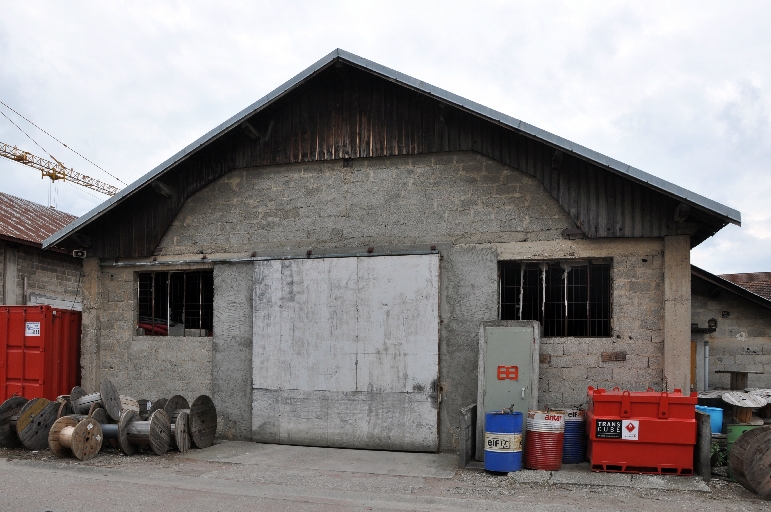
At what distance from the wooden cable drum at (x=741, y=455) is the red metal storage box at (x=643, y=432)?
1.62 feet

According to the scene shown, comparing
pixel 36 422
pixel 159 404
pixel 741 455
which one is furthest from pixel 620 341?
pixel 36 422

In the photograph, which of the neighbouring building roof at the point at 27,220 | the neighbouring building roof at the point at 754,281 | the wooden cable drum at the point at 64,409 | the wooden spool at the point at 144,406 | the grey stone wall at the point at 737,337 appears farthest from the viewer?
the neighbouring building roof at the point at 754,281

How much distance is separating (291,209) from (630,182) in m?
5.44

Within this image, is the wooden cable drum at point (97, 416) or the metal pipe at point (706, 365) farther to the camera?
the metal pipe at point (706, 365)

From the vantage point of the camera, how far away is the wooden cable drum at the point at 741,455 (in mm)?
7574

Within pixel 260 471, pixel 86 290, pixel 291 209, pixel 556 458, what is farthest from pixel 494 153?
pixel 86 290

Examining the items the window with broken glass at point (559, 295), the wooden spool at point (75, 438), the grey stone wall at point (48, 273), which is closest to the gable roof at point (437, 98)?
the window with broken glass at point (559, 295)

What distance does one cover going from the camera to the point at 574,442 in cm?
903

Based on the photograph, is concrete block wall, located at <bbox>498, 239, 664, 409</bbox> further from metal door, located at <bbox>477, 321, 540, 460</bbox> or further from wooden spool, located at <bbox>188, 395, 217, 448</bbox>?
wooden spool, located at <bbox>188, 395, 217, 448</bbox>

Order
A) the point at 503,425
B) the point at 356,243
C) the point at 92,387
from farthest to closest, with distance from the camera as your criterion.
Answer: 1. the point at 92,387
2. the point at 356,243
3. the point at 503,425

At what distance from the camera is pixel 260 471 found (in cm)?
898

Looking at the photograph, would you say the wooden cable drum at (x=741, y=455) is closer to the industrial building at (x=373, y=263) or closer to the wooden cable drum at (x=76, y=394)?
the industrial building at (x=373, y=263)

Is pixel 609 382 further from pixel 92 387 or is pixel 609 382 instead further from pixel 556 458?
pixel 92 387

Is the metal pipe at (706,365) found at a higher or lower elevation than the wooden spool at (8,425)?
higher
